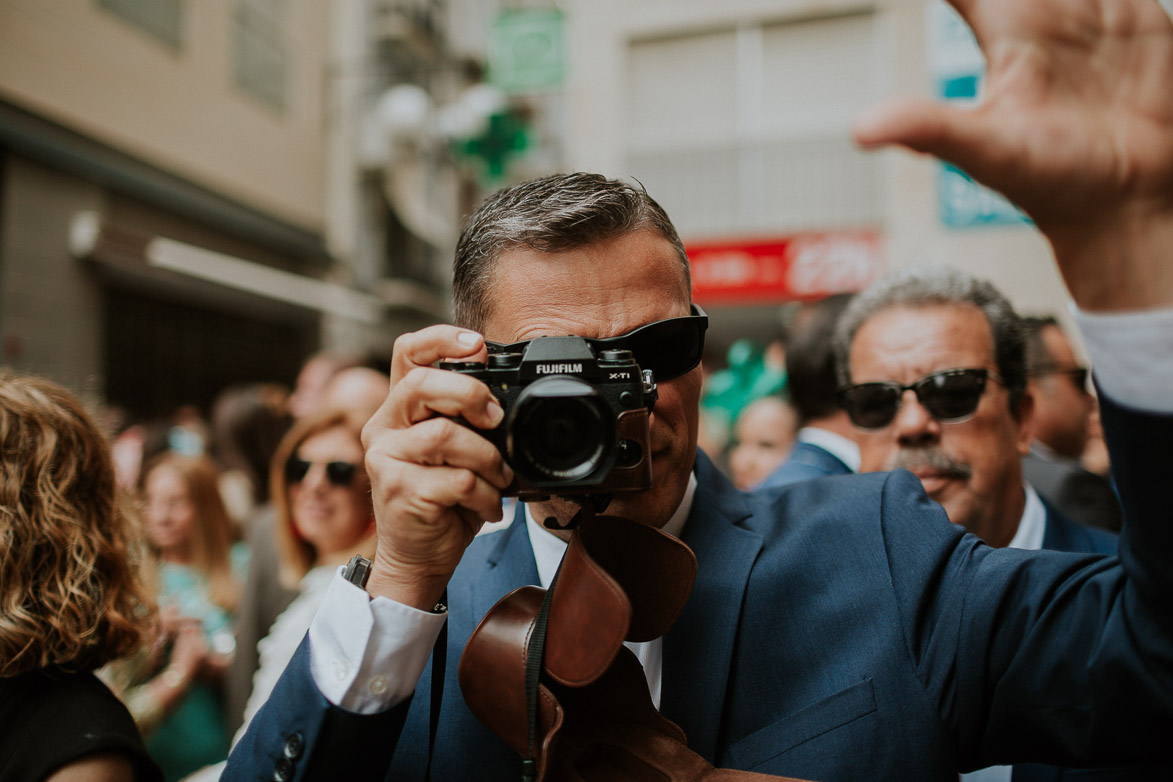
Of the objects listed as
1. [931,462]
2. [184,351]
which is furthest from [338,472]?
[184,351]

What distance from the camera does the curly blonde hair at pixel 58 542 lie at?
1.54m

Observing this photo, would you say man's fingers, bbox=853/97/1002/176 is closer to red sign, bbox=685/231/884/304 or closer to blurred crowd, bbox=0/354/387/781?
blurred crowd, bbox=0/354/387/781

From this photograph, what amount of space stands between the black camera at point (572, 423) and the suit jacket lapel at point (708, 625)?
31 centimetres

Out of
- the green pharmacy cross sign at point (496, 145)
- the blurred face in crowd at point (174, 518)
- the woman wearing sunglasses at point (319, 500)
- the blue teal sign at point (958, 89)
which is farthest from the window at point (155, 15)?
the blue teal sign at point (958, 89)

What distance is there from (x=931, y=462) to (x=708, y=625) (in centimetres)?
91

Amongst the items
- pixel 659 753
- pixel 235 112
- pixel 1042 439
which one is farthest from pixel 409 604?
pixel 235 112

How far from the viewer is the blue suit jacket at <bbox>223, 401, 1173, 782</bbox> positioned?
1.11 metres

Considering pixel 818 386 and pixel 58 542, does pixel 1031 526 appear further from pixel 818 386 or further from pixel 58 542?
pixel 58 542

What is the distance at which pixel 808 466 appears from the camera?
8.23 feet

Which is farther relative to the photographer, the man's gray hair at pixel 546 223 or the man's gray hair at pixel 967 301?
the man's gray hair at pixel 967 301

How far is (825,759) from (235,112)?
9.09 m

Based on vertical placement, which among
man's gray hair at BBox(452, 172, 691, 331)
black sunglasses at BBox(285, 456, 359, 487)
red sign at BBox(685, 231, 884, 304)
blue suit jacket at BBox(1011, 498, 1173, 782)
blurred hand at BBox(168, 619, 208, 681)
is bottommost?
blurred hand at BBox(168, 619, 208, 681)

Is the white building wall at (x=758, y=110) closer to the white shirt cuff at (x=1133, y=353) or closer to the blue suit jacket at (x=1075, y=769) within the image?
the blue suit jacket at (x=1075, y=769)

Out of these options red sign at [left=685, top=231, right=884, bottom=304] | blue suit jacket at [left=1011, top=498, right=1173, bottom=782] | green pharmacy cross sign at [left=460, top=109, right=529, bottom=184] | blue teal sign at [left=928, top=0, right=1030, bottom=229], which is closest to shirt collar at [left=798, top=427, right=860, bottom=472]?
blue suit jacket at [left=1011, top=498, right=1173, bottom=782]
